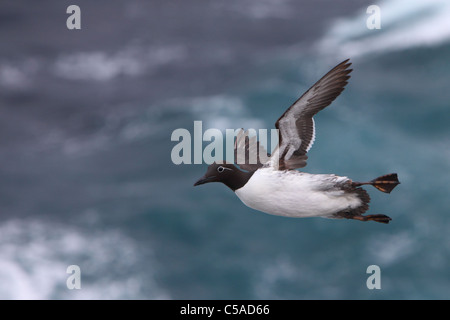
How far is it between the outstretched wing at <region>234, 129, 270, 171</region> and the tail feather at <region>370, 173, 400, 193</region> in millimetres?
2592

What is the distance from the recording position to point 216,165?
14.6 meters

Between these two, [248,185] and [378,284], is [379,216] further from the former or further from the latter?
[248,185]

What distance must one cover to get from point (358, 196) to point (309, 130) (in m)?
1.65

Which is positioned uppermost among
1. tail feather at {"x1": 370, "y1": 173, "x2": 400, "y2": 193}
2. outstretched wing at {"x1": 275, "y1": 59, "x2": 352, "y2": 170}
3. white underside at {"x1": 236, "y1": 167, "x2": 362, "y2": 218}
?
outstretched wing at {"x1": 275, "y1": 59, "x2": 352, "y2": 170}

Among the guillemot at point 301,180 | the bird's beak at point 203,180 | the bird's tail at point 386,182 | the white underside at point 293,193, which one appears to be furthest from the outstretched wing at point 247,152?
the bird's tail at point 386,182

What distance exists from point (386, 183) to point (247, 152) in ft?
11.0

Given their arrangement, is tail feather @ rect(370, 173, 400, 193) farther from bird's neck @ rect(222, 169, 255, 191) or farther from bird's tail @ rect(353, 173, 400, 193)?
bird's neck @ rect(222, 169, 255, 191)

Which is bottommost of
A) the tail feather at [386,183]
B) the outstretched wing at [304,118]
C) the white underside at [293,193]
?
the white underside at [293,193]

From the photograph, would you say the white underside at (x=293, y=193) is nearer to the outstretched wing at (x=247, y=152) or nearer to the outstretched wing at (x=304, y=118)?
the outstretched wing at (x=304, y=118)

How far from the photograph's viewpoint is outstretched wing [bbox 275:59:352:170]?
1382 cm

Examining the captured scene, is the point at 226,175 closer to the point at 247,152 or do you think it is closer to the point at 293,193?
the point at 293,193

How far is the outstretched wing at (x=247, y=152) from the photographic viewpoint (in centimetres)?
1619

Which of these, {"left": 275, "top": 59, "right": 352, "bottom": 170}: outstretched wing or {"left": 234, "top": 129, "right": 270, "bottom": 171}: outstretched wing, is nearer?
{"left": 275, "top": 59, "right": 352, "bottom": 170}: outstretched wing

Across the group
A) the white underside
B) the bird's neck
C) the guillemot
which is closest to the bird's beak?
the guillemot
